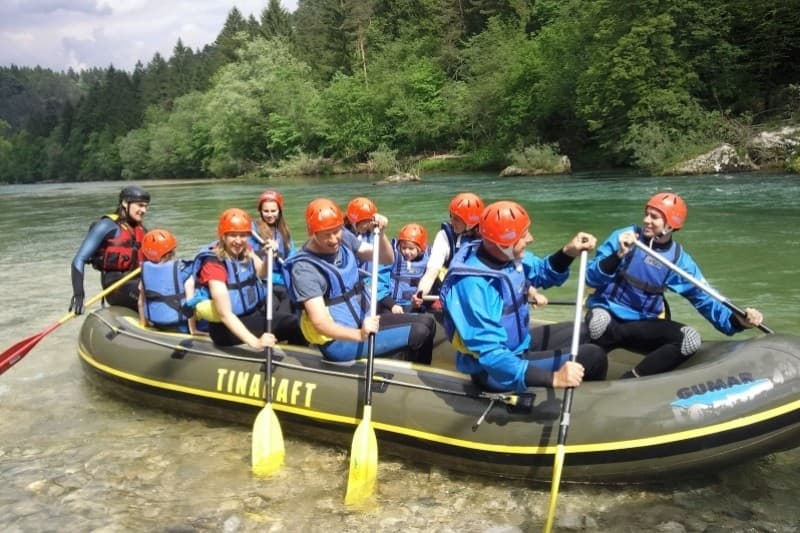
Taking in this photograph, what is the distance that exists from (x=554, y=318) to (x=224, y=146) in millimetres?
42687

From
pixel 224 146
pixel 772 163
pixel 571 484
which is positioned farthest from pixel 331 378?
pixel 224 146

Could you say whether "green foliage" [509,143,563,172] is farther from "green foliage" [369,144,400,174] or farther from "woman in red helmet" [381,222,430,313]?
"woman in red helmet" [381,222,430,313]

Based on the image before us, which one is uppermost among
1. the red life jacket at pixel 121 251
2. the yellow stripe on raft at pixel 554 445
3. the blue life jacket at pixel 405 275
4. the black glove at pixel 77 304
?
the red life jacket at pixel 121 251

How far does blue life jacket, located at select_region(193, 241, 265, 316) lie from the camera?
4.57 m

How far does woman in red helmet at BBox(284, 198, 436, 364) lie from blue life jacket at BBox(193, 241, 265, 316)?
2.48ft

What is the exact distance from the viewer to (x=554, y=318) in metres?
7.40

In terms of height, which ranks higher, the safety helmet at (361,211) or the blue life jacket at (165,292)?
the safety helmet at (361,211)

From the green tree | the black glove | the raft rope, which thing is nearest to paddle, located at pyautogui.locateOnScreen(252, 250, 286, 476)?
the raft rope

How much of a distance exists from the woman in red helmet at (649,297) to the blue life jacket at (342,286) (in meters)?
1.44

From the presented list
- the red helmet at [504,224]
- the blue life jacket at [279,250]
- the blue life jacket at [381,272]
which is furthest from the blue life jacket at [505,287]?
the blue life jacket at [279,250]

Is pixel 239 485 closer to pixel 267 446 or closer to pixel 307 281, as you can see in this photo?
pixel 267 446

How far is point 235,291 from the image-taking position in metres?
4.73

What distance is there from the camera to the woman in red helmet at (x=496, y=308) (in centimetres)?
330

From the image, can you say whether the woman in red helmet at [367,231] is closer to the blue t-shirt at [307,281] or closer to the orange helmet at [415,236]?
the orange helmet at [415,236]
